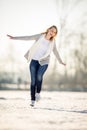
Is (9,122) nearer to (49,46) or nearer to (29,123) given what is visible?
(29,123)

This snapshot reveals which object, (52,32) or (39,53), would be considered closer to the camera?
(52,32)

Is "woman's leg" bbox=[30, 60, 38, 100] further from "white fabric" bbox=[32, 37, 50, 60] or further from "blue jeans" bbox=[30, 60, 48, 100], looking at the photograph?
"white fabric" bbox=[32, 37, 50, 60]

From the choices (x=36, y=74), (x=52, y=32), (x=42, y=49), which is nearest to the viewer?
(x=52, y=32)

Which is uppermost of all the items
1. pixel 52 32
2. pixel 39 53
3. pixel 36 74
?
pixel 52 32

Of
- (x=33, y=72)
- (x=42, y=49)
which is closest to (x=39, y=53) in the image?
(x=42, y=49)

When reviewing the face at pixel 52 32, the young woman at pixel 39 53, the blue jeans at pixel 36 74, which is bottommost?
the blue jeans at pixel 36 74

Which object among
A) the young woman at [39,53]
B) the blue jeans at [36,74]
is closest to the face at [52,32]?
the young woman at [39,53]

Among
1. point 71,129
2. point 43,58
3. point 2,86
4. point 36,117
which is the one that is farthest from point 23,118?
point 2,86

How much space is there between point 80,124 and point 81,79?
43.4 feet

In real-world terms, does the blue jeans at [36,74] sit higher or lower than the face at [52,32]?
lower

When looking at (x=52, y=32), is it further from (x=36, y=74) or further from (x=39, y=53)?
(x=36, y=74)

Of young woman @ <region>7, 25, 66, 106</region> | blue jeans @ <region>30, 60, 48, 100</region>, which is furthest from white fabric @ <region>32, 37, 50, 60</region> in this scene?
blue jeans @ <region>30, 60, 48, 100</region>

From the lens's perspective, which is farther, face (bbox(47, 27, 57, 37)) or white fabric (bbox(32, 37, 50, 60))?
white fabric (bbox(32, 37, 50, 60))

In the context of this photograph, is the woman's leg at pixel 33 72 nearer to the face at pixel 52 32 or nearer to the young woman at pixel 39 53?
the young woman at pixel 39 53
